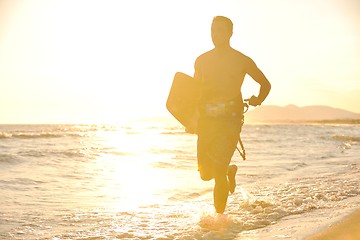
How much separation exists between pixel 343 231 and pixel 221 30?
2815 millimetres

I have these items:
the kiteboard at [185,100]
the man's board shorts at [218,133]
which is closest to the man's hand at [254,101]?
the man's board shorts at [218,133]

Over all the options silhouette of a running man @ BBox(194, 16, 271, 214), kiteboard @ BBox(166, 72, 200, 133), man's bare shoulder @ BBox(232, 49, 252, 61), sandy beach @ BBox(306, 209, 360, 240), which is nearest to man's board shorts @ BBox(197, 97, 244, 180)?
silhouette of a running man @ BBox(194, 16, 271, 214)

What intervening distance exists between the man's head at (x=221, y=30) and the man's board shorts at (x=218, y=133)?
0.80 meters

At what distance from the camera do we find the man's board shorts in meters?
5.61

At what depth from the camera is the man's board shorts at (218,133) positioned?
5.61 meters

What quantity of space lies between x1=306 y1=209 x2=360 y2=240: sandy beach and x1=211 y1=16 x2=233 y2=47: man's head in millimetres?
2547

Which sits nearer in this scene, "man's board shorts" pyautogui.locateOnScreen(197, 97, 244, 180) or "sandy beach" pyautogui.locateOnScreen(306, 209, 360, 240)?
"sandy beach" pyautogui.locateOnScreen(306, 209, 360, 240)

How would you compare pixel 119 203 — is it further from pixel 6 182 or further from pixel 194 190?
pixel 6 182

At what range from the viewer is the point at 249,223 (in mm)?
5418

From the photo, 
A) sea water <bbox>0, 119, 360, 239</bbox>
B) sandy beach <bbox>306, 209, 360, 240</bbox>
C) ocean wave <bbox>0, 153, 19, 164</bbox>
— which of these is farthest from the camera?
ocean wave <bbox>0, 153, 19, 164</bbox>

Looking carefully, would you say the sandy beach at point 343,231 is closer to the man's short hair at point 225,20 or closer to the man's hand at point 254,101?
the man's hand at point 254,101

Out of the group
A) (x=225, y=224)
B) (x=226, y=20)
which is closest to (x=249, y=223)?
(x=225, y=224)

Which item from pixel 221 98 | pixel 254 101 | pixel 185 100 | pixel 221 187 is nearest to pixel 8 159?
pixel 185 100

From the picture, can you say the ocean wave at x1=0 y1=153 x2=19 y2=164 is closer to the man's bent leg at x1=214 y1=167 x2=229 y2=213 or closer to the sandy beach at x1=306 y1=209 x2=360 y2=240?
the man's bent leg at x1=214 y1=167 x2=229 y2=213
